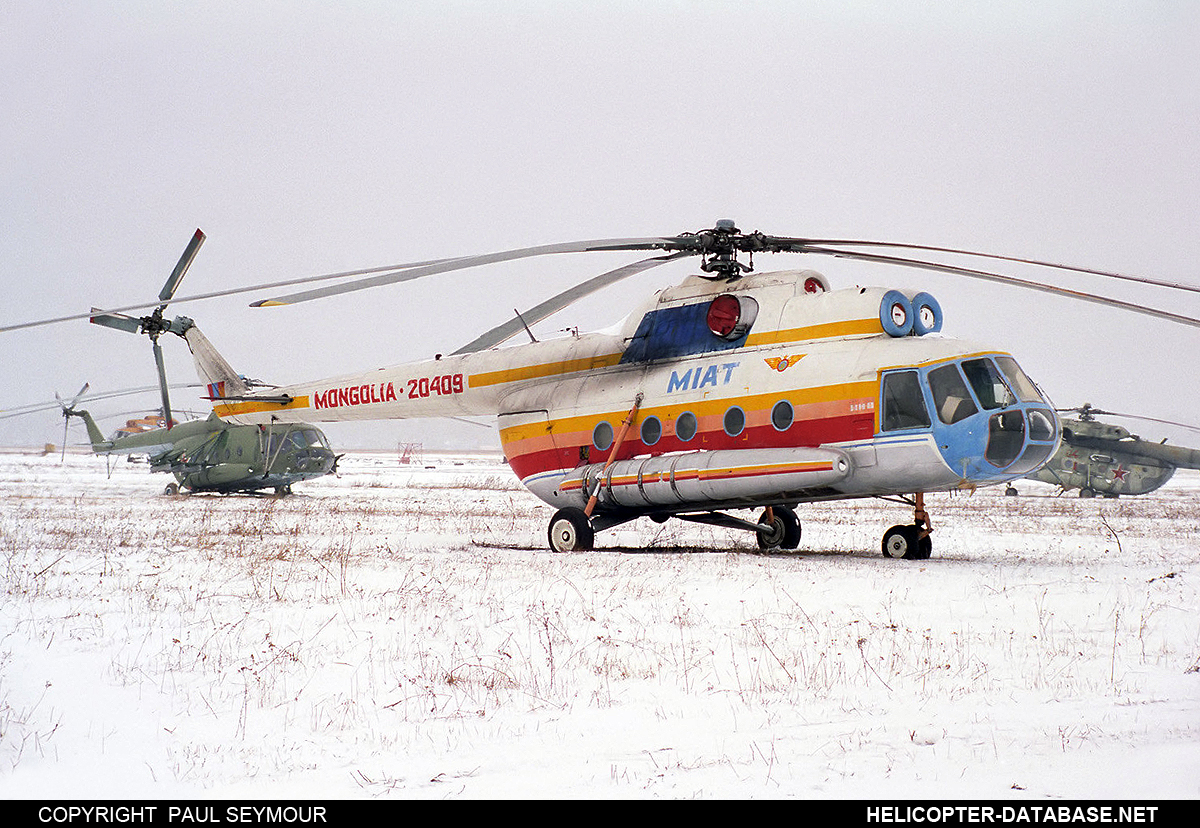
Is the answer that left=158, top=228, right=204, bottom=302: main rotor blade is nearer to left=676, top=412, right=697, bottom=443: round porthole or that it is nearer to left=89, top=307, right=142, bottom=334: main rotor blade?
left=89, top=307, right=142, bottom=334: main rotor blade

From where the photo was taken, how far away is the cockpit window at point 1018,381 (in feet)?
38.1

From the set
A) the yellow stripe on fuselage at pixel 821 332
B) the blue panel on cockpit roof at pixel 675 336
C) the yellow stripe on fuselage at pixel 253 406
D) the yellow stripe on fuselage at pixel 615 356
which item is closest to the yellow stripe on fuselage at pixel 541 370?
the yellow stripe on fuselage at pixel 615 356

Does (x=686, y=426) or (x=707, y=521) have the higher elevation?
(x=686, y=426)

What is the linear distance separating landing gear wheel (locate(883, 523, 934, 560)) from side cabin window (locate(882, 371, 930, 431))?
1.69m

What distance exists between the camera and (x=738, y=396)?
1315 cm

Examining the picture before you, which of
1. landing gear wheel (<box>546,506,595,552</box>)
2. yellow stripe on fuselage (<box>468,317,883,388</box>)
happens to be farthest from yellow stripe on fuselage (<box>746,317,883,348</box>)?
landing gear wheel (<box>546,506,595,552</box>)

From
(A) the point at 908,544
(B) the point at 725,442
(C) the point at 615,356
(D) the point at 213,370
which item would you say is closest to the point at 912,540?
(A) the point at 908,544

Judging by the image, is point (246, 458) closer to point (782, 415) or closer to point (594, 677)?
point (782, 415)

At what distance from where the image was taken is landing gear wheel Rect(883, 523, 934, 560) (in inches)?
499

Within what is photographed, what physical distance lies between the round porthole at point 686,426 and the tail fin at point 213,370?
9.85m

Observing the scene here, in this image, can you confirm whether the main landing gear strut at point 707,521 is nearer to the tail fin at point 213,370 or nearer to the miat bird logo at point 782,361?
the miat bird logo at point 782,361

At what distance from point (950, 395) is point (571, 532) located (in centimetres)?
557

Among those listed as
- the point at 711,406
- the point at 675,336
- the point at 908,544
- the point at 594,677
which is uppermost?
the point at 675,336

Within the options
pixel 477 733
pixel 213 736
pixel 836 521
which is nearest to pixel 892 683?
pixel 477 733
